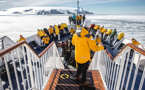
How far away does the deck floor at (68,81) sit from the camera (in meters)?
2.65

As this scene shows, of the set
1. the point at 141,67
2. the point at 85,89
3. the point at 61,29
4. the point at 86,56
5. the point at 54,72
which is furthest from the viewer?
the point at 61,29

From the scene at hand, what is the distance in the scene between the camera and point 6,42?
5012 millimetres

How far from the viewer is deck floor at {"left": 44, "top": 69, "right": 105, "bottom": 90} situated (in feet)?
Answer: 8.70

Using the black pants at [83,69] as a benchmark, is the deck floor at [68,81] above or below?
below

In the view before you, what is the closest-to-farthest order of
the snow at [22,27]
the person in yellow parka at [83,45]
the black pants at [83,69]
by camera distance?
the person in yellow parka at [83,45]
the black pants at [83,69]
the snow at [22,27]

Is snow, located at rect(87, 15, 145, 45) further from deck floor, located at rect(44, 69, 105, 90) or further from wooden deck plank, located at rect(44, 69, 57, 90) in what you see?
wooden deck plank, located at rect(44, 69, 57, 90)

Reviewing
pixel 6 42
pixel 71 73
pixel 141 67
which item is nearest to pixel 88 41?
pixel 71 73

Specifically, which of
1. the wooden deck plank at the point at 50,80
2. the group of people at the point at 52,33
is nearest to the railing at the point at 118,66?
the wooden deck plank at the point at 50,80

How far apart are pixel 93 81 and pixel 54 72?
114 cm

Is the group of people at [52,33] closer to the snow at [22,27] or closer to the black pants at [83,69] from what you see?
the snow at [22,27]

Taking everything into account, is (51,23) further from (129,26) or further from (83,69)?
(83,69)

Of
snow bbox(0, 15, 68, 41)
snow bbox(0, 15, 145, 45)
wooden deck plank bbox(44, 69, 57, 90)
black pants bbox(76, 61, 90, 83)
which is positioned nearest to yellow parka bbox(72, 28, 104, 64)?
black pants bbox(76, 61, 90, 83)

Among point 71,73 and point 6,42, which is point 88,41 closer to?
point 71,73

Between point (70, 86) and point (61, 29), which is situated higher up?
point (61, 29)
